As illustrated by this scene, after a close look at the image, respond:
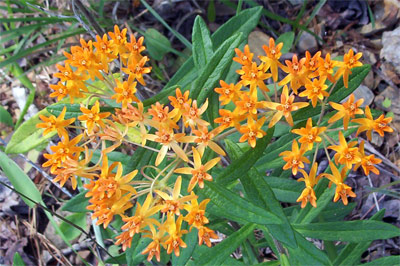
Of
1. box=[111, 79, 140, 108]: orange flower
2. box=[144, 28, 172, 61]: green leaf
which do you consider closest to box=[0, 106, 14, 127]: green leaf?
box=[144, 28, 172, 61]: green leaf

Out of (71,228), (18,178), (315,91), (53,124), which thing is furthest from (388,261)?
(18,178)

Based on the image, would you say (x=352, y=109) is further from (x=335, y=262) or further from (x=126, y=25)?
(x=126, y=25)

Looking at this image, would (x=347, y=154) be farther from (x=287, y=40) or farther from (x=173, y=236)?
(x=287, y=40)

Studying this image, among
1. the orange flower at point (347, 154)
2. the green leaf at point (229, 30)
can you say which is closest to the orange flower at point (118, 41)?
the green leaf at point (229, 30)

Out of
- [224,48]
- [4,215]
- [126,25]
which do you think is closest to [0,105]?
[4,215]

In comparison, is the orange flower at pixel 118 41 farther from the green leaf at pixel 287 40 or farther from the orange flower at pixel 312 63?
the green leaf at pixel 287 40

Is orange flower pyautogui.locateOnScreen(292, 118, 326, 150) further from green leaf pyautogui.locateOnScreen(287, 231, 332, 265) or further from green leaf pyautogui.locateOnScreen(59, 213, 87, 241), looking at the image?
green leaf pyautogui.locateOnScreen(59, 213, 87, 241)
